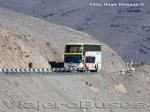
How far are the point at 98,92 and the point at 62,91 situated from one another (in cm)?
793

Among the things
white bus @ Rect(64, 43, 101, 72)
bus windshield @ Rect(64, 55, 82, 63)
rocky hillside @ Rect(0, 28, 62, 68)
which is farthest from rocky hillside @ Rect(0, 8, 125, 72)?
bus windshield @ Rect(64, 55, 82, 63)

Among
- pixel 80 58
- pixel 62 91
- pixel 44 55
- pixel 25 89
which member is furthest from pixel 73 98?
pixel 44 55

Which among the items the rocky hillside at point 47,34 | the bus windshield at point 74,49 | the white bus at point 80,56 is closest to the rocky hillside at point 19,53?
the rocky hillside at point 47,34

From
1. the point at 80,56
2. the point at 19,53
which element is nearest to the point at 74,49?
the point at 80,56

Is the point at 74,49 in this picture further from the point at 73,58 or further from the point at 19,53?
the point at 19,53

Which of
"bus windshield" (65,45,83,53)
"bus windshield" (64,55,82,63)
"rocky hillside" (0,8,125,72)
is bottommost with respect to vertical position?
"bus windshield" (64,55,82,63)

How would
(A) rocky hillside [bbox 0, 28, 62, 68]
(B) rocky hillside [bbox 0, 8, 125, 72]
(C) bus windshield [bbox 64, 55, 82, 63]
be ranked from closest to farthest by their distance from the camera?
(A) rocky hillside [bbox 0, 28, 62, 68] < (C) bus windshield [bbox 64, 55, 82, 63] < (B) rocky hillside [bbox 0, 8, 125, 72]

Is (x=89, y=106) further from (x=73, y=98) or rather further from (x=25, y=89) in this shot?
(x=25, y=89)

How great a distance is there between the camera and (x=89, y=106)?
82.5 meters

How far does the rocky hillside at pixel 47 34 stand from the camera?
116m

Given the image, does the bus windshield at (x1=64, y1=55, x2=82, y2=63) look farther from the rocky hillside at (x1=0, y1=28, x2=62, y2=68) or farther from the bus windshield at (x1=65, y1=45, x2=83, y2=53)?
the rocky hillside at (x1=0, y1=28, x2=62, y2=68)

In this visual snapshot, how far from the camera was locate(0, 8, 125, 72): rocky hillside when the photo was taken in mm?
115556

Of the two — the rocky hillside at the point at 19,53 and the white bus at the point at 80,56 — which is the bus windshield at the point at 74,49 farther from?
the rocky hillside at the point at 19,53

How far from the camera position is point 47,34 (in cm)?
13700
